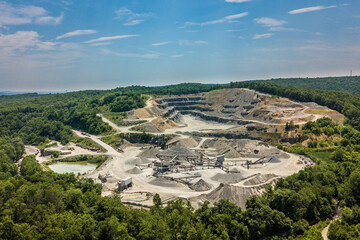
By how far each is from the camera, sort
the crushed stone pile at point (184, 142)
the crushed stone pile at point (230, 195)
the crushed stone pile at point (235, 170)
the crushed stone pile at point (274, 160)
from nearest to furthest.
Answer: the crushed stone pile at point (230, 195), the crushed stone pile at point (235, 170), the crushed stone pile at point (274, 160), the crushed stone pile at point (184, 142)

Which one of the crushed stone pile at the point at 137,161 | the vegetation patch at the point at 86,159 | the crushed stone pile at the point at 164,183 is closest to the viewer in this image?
the crushed stone pile at the point at 164,183

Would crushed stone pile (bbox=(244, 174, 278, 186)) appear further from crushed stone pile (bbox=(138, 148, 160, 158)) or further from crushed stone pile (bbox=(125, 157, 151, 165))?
crushed stone pile (bbox=(138, 148, 160, 158))

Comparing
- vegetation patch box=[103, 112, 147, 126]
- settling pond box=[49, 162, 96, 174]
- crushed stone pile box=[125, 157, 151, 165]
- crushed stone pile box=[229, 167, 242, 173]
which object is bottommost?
settling pond box=[49, 162, 96, 174]

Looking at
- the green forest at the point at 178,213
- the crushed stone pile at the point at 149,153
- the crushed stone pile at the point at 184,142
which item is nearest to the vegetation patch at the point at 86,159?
the crushed stone pile at the point at 149,153

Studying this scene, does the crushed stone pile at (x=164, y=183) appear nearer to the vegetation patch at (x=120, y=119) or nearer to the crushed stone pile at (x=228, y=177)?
the crushed stone pile at (x=228, y=177)

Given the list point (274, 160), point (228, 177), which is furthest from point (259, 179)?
point (274, 160)

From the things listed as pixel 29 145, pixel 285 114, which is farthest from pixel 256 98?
pixel 29 145

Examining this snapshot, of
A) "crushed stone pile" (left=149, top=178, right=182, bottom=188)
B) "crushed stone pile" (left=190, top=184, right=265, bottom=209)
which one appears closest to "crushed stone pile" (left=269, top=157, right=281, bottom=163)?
"crushed stone pile" (left=190, top=184, right=265, bottom=209)

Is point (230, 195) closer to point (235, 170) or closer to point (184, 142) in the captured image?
point (235, 170)
